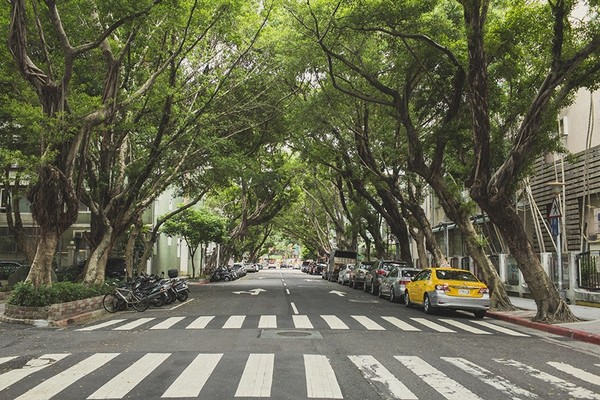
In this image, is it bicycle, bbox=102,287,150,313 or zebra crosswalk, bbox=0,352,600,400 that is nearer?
zebra crosswalk, bbox=0,352,600,400

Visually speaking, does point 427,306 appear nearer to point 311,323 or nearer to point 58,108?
point 311,323

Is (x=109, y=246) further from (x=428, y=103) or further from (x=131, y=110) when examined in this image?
(x=428, y=103)

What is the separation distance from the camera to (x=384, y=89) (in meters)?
17.1

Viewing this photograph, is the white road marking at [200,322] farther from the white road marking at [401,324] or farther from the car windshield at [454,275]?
the car windshield at [454,275]

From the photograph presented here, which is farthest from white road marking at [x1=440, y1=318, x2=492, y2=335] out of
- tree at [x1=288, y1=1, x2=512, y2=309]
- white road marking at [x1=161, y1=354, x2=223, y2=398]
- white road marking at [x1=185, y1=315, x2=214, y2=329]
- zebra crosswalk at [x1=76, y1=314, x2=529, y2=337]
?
white road marking at [x1=161, y1=354, x2=223, y2=398]

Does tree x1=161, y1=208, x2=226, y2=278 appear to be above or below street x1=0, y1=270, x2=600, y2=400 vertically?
above

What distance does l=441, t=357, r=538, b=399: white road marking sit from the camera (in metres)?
6.63

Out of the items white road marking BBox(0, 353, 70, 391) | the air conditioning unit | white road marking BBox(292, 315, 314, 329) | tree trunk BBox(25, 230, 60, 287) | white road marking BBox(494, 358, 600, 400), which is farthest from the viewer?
the air conditioning unit

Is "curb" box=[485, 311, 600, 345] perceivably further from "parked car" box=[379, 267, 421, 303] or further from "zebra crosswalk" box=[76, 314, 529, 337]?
"parked car" box=[379, 267, 421, 303]

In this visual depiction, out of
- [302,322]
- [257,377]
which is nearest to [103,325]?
[302,322]

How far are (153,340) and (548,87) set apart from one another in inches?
429

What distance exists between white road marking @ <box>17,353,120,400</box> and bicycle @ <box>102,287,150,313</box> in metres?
8.14

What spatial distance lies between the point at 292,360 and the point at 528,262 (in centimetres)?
921

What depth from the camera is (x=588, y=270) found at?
61.6ft
